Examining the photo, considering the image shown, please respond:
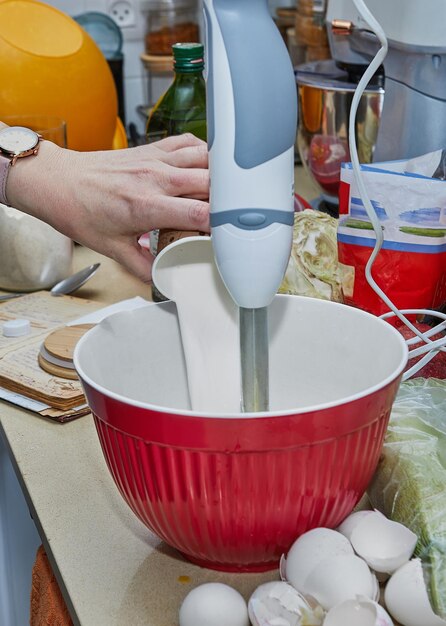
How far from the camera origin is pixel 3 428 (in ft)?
2.53

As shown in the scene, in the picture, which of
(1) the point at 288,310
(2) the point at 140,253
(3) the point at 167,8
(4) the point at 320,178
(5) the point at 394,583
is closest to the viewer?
(5) the point at 394,583

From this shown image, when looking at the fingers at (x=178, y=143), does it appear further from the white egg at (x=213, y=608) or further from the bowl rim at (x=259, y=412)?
the white egg at (x=213, y=608)

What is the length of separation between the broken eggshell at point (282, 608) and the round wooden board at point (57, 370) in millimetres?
390

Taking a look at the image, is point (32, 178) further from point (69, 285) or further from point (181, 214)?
point (69, 285)

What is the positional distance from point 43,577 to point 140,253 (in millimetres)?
276

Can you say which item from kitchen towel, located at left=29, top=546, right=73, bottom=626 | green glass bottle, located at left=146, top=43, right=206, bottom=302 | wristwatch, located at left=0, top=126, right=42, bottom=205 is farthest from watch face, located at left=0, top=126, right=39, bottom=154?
kitchen towel, located at left=29, top=546, right=73, bottom=626

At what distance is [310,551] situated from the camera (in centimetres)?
49

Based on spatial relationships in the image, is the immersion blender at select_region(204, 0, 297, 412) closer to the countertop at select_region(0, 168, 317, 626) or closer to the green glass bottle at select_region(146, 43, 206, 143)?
the countertop at select_region(0, 168, 317, 626)

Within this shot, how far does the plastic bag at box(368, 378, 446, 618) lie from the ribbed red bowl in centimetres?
3

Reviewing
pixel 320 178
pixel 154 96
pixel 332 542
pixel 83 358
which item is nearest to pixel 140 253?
pixel 83 358

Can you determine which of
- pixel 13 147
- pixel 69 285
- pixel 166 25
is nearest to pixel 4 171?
pixel 13 147

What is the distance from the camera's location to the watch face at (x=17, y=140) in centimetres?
82

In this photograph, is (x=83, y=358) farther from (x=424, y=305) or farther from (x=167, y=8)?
(x=167, y=8)

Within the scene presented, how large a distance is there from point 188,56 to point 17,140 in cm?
29
